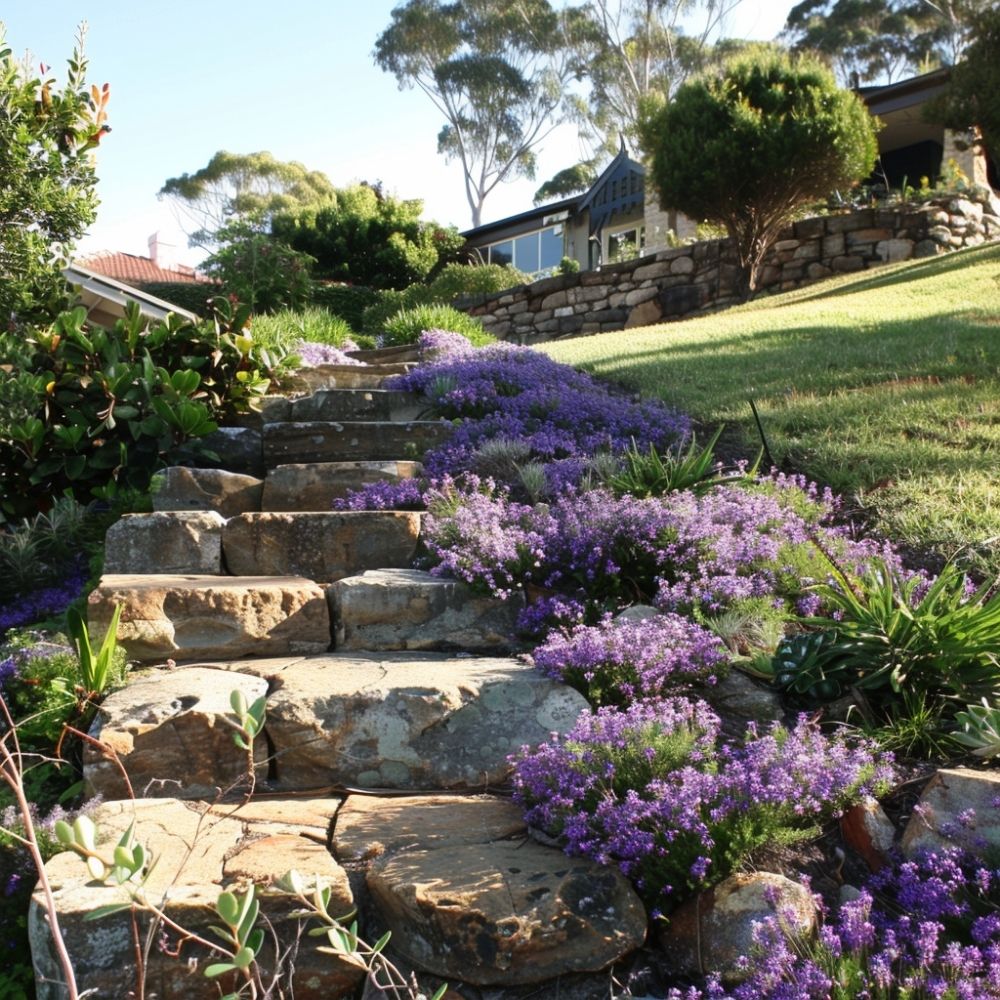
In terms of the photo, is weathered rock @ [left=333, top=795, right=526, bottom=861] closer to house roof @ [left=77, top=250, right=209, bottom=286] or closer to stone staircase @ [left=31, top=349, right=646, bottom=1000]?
stone staircase @ [left=31, top=349, right=646, bottom=1000]

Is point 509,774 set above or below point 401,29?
below

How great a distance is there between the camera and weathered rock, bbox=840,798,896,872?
8.13ft

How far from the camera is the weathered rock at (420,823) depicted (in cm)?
257

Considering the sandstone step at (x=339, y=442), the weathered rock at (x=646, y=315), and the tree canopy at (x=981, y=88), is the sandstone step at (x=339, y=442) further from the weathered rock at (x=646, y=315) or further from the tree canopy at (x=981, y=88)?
the tree canopy at (x=981, y=88)

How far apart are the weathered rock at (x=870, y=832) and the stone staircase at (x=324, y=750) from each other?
2.10 feet

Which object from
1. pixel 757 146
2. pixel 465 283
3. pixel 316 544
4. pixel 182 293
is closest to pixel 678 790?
pixel 316 544

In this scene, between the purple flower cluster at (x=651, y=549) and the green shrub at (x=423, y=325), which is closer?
the purple flower cluster at (x=651, y=549)

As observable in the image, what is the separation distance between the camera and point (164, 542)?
4258 millimetres

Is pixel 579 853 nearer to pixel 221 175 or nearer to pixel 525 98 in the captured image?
pixel 525 98

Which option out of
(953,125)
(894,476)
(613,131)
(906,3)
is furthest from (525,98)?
(894,476)

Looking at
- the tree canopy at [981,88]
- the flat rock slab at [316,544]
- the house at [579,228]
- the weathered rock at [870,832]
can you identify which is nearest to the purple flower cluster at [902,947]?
the weathered rock at [870,832]

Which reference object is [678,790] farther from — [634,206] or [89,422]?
[634,206]

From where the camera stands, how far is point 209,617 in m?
3.63

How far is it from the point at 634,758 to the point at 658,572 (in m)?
1.37
